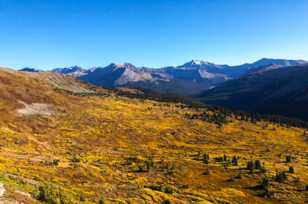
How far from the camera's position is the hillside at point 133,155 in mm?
36153

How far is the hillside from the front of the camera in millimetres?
36153

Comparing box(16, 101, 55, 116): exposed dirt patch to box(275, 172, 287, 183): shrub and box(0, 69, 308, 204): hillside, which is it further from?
box(275, 172, 287, 183): shrub

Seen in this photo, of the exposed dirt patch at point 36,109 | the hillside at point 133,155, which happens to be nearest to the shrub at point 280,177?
the hillside at point 133,155

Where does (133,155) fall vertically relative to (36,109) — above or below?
below

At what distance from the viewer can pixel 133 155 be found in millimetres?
67062

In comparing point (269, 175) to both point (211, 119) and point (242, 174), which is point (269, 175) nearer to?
point (242, 174)

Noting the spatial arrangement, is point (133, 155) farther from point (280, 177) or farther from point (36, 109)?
point (36, 109)

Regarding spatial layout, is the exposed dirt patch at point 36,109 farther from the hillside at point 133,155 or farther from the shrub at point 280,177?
the shrub at point 280,177

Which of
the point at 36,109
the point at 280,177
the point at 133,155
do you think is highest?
the point at 36,109

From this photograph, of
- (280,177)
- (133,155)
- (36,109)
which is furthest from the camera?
(36,109)

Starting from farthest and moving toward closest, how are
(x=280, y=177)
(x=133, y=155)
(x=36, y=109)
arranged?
(x=36, y=109), (x=133, y=155), (x=280, y=177)

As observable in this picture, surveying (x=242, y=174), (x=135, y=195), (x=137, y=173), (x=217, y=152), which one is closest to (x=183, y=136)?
(x=217, y=152)

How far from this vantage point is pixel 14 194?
81.6ft

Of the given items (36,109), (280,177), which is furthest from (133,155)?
(36,109)
